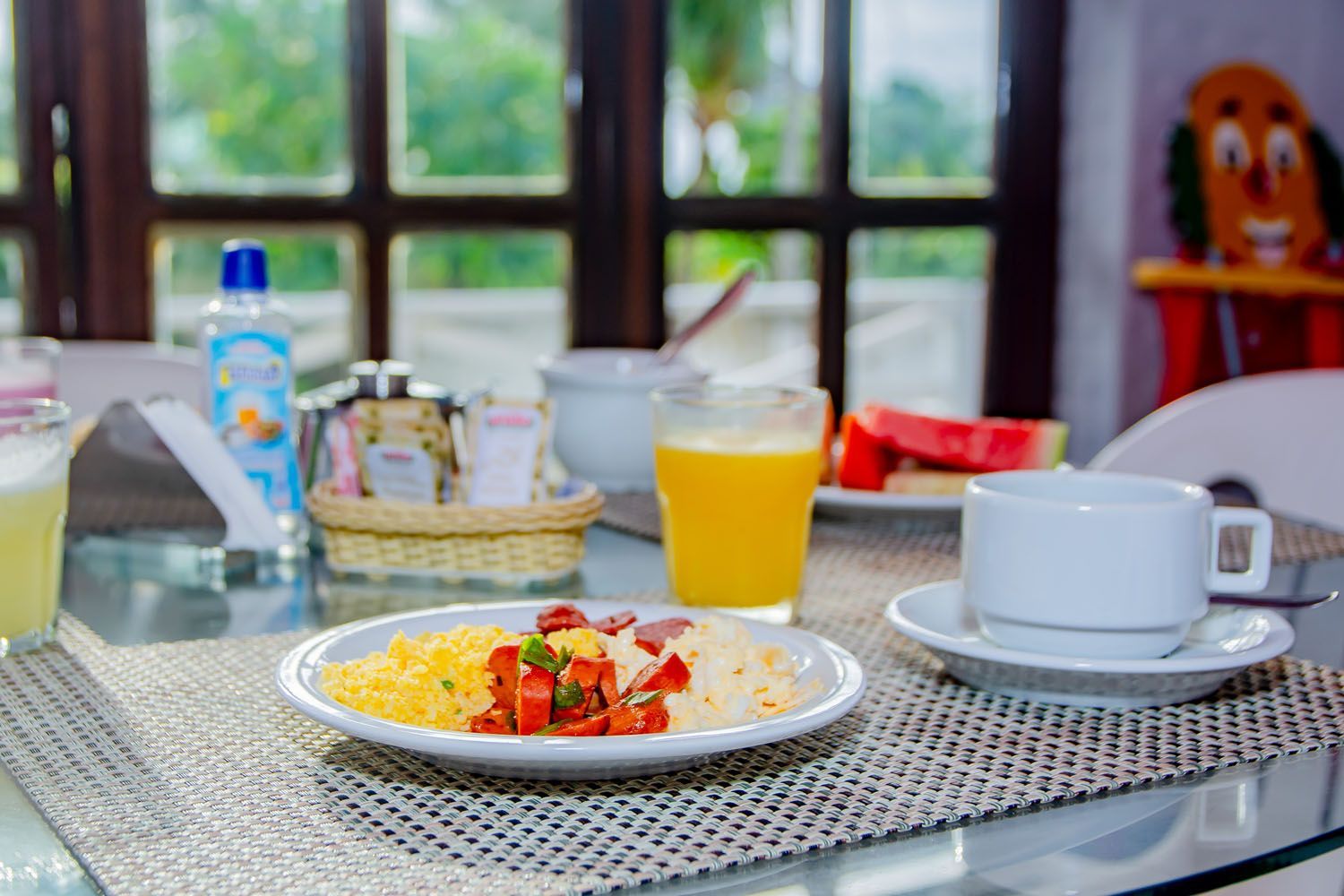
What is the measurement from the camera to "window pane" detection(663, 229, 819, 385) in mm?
2994

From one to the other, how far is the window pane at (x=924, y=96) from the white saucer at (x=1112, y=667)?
89.6 inches

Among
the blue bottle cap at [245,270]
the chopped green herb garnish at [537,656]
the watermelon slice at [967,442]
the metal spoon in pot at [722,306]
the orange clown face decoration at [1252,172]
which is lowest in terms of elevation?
the chopped green herb garnish at [537,656]

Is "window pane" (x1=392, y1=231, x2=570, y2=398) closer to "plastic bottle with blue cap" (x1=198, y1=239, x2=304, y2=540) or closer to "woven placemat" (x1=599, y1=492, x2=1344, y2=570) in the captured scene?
"woven placemat" (x1=599, y1=492, x2=1344, y2=570)

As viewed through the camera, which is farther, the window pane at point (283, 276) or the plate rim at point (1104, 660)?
the window pane at point (283, 276)

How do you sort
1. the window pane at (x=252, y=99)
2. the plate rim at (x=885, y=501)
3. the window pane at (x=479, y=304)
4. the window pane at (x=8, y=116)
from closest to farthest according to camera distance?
1. the plate rim at (x=885, y=501)
2. the window pane at (x=8, y=116)
3. the window pane at (x=252, y=99)
4. the window pane at (x=479, y=304)

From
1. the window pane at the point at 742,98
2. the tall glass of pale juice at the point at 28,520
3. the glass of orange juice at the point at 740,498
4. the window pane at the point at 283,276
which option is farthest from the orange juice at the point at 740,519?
the window pane at the point at 742,98

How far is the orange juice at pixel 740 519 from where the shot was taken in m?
0.97

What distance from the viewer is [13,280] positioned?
2.51 metres

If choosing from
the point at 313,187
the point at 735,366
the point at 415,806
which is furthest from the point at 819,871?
the point at 735,366

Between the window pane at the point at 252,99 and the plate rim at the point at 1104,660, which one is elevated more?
the window pane at the point at 252,99

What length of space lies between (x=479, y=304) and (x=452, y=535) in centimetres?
210

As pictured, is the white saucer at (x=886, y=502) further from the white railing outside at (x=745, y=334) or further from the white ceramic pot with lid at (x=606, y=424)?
the white railing outside at (x=745, y=334)

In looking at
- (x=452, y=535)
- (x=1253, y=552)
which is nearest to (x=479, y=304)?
(x=452, y=535)

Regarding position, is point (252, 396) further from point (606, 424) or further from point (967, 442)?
point (967, 442)
